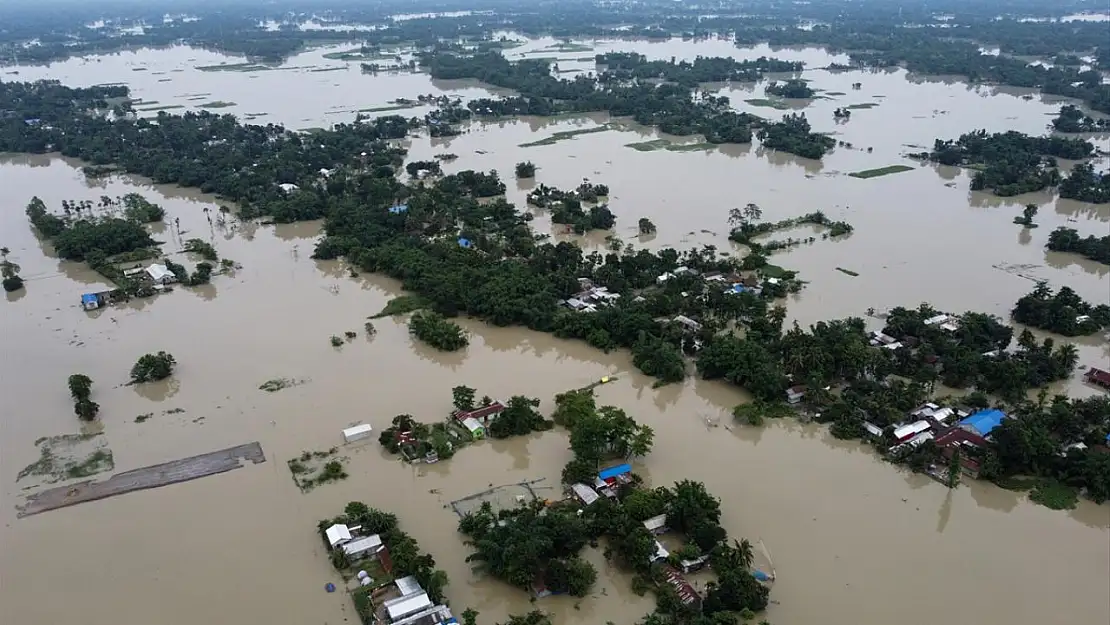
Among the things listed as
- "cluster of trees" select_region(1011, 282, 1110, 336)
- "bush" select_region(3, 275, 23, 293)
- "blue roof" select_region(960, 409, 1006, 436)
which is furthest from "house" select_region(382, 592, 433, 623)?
"bush" select_region(3, 275, 23, 293)

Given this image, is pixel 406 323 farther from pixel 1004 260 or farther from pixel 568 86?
pixel 568 86

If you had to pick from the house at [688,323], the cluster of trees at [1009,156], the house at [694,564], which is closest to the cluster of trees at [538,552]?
the house at [694,564]

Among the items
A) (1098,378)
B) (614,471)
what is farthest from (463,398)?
(1098,378)

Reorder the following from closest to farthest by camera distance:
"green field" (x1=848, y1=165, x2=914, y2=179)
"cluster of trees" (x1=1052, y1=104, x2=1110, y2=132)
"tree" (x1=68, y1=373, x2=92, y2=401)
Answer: "tree" (x1=68, y1=373, x2=92, y2=401) → "green field" (x1=848, y1=165, x2=914, y2=179) → "cluster of trees" (x1=1052, y1=104, x2=1110, y2=132)

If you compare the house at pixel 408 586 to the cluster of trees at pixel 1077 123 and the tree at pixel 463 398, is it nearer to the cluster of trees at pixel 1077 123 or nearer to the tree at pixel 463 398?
the tree at pixel 463 398

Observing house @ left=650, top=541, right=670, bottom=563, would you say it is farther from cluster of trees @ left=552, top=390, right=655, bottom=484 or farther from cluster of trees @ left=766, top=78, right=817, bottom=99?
cluster of trees @ left=766, top=78, right=817, bottom=99

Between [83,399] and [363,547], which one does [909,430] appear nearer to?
[363,547]

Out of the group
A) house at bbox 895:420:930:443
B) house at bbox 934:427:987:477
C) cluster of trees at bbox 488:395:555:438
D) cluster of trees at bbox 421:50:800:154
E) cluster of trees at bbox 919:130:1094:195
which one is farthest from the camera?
cluster of trees at bbox 421:50:800:154

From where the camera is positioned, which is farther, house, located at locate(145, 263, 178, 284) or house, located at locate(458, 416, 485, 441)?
house, located at locate(145, 263, 178, 284)
